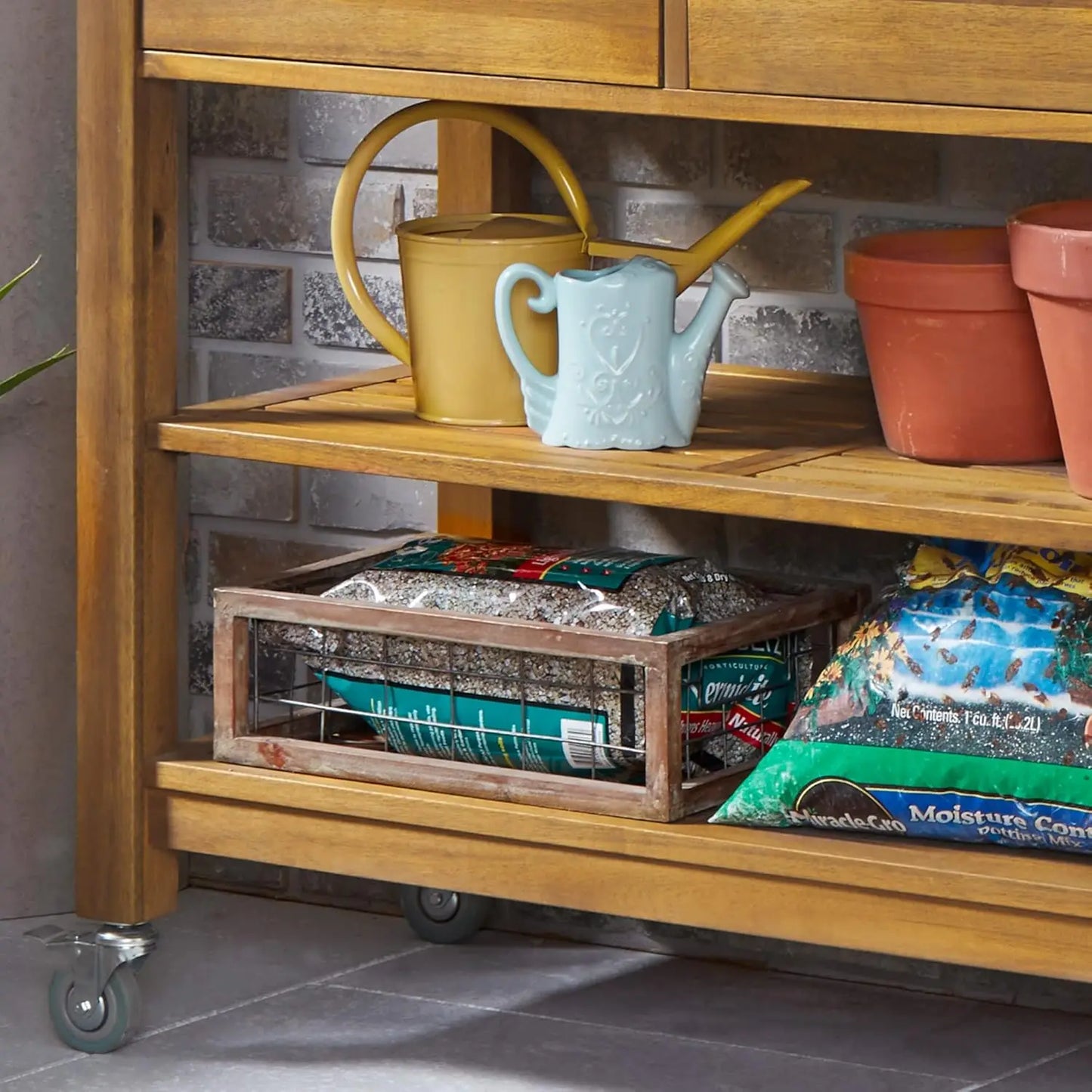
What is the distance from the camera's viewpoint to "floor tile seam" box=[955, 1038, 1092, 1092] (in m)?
1.90

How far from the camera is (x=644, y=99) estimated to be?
5.27 ft

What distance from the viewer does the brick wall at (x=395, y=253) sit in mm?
1975

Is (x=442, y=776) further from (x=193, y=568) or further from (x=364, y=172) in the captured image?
(x=193, y=568)

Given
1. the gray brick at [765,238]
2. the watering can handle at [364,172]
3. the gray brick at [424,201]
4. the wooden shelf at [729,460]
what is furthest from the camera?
the gray brick at [424,201]

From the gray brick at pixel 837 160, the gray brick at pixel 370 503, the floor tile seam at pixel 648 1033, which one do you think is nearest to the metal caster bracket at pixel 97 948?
the floor tile seam at pixel 648 1033

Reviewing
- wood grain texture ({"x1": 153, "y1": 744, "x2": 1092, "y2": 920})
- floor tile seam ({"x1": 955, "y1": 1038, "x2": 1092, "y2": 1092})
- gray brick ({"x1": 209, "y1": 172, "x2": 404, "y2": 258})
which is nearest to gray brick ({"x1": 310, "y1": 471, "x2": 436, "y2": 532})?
gray brick ({"x1": 209, "y1": 172, "x2": 404, "y2": 258})

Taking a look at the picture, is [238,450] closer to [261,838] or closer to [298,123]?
[261,838]

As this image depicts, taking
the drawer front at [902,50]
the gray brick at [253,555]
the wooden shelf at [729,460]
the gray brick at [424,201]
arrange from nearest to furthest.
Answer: the drawer front at [902,50] → the wooden shelf at [729,460] → the gray brick at [424,201] → the gray brick at [253,555]

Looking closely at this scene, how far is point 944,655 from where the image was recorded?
1.68 meters

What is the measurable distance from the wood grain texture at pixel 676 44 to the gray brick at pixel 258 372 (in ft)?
2.27

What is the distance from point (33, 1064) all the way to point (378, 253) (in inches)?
31.2

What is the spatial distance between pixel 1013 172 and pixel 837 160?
152mm

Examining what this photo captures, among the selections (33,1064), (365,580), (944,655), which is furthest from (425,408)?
(33,1064)

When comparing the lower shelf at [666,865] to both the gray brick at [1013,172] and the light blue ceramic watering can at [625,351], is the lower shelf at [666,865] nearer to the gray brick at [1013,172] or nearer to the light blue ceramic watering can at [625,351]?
the light blue ceramic watering can at [625,351]
